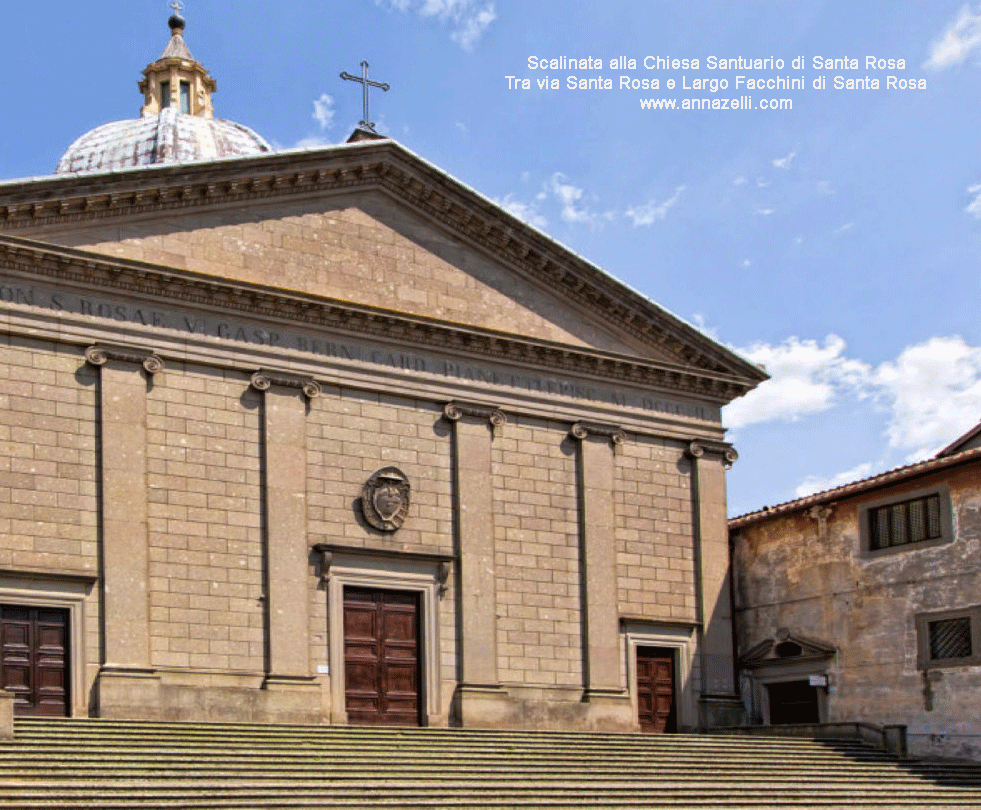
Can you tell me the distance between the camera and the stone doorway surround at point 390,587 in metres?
27.8

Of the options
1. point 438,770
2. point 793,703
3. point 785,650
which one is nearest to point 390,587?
point 438,770

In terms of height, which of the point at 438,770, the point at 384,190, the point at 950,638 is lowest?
the point at 438,770

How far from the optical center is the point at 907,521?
102 feet

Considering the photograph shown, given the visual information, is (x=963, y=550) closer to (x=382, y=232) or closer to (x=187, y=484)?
(x=382, y=232)

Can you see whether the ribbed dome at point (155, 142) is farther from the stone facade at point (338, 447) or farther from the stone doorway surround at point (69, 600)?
the stone doorway surround at point (69, 600)

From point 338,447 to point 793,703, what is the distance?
11.9 metres

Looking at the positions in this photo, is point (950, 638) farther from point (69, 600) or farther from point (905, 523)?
point (69, 600)

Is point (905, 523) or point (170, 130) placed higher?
point (170, 130)

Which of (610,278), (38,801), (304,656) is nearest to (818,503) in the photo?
(610,278)

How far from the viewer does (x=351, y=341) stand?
1153 inches

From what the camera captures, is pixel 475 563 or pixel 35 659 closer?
pixel 35 659

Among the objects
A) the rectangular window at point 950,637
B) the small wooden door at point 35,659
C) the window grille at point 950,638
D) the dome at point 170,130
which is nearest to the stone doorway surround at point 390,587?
the small wooden door at point 35,659

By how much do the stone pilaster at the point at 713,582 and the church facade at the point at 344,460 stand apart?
6cm

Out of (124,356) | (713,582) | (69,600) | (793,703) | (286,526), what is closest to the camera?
(69,600)
